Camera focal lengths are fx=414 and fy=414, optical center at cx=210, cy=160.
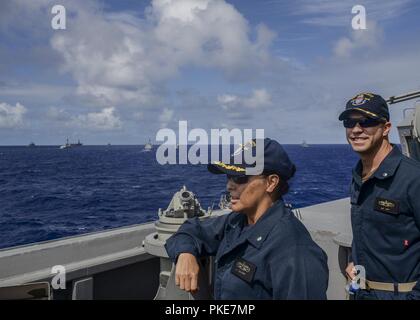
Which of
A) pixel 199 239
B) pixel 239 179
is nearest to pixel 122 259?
pixel 199 239

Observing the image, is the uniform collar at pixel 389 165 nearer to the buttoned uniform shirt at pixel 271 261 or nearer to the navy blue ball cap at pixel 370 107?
the navy blue ball cap at pixel 370 107

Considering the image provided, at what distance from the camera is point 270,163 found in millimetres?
2061

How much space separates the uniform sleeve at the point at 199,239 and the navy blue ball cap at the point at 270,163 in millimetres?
437

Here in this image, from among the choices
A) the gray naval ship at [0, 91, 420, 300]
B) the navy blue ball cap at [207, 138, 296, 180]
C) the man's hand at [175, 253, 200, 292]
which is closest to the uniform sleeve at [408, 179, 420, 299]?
the navy blue ball cap at [207, 138, 296, 180]

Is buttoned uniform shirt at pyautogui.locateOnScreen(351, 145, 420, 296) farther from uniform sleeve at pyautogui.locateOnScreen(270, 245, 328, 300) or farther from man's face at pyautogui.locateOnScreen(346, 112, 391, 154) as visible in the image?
uniform sleeve at pyautogui.locateOnScreen(270, 245, 328, 300)

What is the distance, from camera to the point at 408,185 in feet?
7.77

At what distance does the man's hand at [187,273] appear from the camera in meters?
2.24

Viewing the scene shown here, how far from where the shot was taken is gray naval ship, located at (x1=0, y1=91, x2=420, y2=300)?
3.46m

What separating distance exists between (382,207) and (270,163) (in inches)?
34.0

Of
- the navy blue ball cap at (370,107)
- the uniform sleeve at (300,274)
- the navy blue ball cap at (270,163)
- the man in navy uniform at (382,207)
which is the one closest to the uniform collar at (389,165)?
the man in navy uniform at (382,207)

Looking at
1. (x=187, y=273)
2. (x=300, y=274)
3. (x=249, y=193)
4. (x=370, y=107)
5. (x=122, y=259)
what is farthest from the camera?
(x=122, y=259)

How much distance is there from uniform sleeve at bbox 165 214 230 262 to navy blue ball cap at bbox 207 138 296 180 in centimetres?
44

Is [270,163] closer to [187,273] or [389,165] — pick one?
[187,273]
